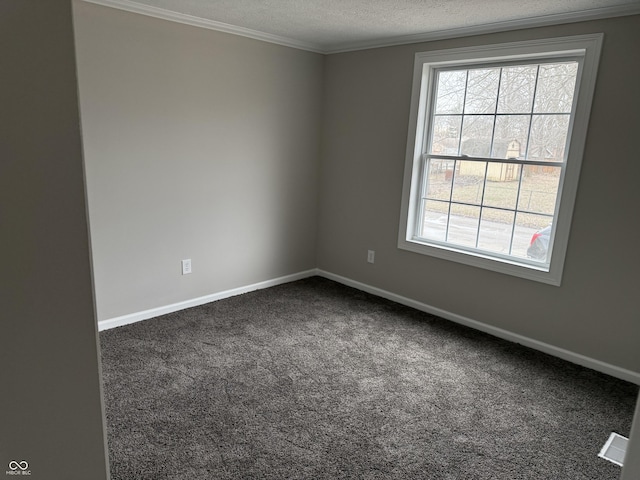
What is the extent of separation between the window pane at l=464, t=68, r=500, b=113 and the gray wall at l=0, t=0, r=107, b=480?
10.4ft

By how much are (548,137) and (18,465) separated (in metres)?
3.34

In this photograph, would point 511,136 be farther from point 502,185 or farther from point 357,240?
point 357,240

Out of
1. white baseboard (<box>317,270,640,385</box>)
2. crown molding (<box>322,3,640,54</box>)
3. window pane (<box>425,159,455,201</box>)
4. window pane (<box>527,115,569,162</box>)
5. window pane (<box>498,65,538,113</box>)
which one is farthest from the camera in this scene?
window pane (<box>425,159,455,201</box>)

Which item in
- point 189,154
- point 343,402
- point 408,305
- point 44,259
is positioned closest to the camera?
point 44,259

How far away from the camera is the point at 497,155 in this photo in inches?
132

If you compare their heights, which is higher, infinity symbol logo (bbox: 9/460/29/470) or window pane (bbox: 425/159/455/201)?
window pane (bbox: 425/159/455/201)

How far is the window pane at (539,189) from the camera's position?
308 centimetres

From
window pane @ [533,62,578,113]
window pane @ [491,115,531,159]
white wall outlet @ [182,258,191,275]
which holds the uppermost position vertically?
window pane @ [533,62,578,113]

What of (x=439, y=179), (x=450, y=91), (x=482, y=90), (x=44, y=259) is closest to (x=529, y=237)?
(x=439, y=179)

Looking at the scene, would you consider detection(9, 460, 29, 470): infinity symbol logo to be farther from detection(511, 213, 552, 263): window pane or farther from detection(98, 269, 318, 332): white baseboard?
detection(511, 213, 552, 263): window pane

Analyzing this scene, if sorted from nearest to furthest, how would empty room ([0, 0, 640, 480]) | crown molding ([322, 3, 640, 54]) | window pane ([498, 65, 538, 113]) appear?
empty room ([0, 0, 640, 480]) < crown molding ([322, 3, 640, 54]) < window pane ([498, 65, 538, 113])

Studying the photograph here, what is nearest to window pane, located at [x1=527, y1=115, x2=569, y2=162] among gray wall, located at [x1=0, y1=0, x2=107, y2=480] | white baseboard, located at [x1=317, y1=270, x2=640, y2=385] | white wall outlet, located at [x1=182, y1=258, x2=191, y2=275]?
white baseboard, located at [x1=317, y1=270, x2=640, y2=385]

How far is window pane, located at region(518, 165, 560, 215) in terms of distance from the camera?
121 inches

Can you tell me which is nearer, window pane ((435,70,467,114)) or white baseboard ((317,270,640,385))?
white baseboard ((317,270,640,385))
